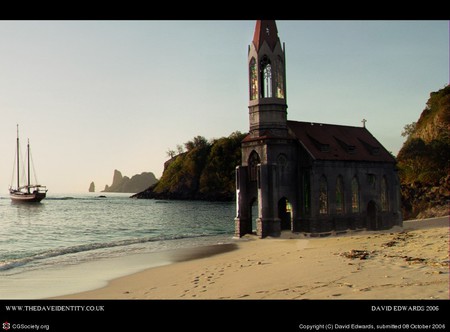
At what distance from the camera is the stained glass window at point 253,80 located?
3978 cm

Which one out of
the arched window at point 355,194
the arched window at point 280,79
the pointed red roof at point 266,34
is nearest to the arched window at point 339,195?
the arched window at point 355,194

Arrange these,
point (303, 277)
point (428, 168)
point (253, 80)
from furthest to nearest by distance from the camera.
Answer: point (428, 168) < point (253, 80) < point (303, 277)

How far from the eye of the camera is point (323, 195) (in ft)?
129

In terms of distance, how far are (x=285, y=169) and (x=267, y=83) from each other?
782 cm

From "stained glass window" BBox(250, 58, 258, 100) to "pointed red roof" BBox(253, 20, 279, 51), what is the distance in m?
1.41

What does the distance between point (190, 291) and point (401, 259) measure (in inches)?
337

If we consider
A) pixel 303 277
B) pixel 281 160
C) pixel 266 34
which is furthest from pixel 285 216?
pixel 303 277

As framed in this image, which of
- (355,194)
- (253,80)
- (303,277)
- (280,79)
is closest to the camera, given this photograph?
(303,277)

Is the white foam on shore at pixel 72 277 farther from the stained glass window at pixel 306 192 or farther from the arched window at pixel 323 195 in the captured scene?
the arched window at pixel 323 195

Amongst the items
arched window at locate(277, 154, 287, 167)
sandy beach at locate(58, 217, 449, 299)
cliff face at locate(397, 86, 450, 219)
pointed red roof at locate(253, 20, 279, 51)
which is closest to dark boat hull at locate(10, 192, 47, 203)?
cliff face at locate(397, 86, 450, 219)

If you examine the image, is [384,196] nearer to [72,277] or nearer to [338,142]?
[338,142]

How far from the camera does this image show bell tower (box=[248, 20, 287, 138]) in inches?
1542

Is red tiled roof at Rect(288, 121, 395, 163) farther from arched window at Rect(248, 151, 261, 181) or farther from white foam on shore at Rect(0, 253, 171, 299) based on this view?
white foam on shore at Rect(0, 253, 171, 299)
